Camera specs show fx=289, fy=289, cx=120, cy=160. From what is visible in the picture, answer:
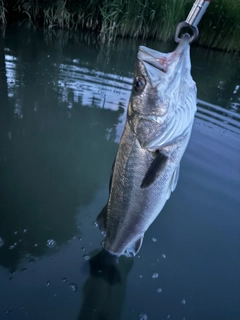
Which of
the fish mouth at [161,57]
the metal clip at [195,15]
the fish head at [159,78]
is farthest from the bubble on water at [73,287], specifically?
the metal clip at [195,15]

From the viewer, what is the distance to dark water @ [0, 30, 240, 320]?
6.19ft

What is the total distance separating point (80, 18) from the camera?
26.7ft

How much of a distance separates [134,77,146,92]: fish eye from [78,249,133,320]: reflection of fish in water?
1226 millimetres

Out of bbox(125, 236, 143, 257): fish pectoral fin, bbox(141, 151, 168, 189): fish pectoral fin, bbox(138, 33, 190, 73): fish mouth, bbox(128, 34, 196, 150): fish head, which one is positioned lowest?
bbox(125, 236, 143, 257): fish pectoral fin

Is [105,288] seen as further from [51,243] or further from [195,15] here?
[195,15]

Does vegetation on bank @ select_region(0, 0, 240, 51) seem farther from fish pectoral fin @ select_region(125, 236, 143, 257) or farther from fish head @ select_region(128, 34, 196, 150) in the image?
fish pectoral fin @ select_region(125, 236, 143, 257)

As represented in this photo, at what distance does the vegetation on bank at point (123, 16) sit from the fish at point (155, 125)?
671cm

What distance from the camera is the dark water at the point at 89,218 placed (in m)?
1.89

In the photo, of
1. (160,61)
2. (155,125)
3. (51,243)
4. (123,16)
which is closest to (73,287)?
(51,243)

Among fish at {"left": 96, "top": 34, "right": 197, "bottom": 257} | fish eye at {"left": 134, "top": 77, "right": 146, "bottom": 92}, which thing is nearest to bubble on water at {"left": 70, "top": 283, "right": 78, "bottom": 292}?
fish at {"left": 96, "top": 34, "right": 197, "bottom": 257}

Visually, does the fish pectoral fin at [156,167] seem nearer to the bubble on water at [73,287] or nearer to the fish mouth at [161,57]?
the fish mouth at [161,57]

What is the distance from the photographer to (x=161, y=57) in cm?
148

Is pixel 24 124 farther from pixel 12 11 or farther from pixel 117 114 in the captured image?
pixel 12 11

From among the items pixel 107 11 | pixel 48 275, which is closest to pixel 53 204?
pixel 48 275
